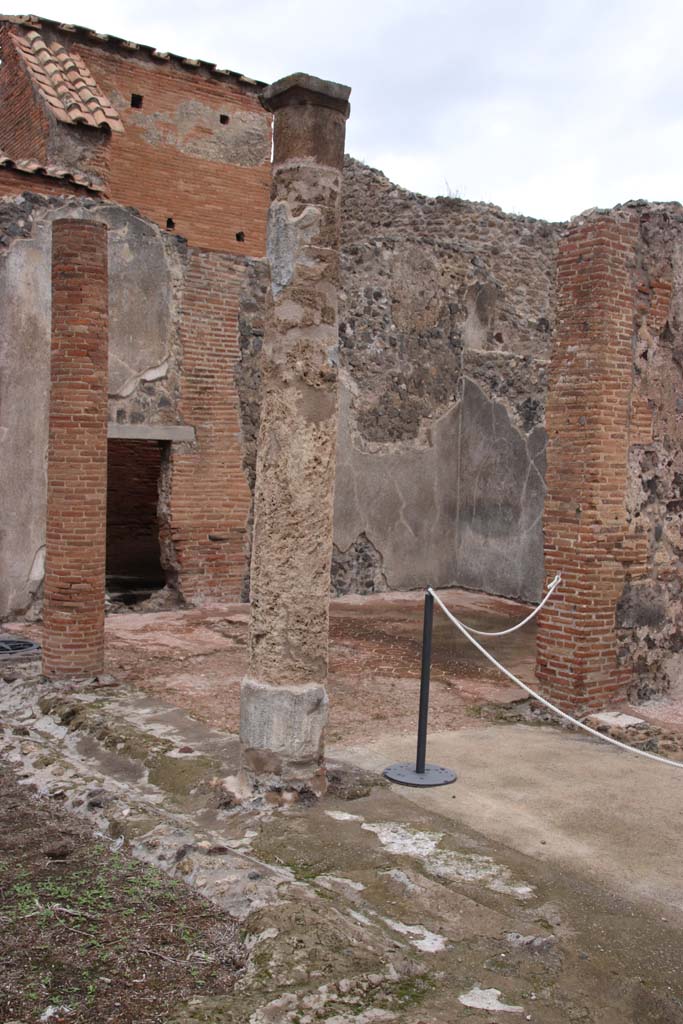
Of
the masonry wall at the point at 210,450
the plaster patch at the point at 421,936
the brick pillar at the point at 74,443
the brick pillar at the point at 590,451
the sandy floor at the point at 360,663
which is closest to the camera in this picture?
the plaster patch at the point at 421,936

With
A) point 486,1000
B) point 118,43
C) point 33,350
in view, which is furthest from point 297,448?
point 118,43

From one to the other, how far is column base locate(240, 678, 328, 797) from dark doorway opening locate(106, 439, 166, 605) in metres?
5.92

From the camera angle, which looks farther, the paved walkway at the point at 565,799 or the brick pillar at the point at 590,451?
the brick pillar at the point at 590,451

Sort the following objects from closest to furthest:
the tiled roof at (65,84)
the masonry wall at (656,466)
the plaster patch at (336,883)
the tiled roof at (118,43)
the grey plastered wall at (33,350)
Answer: the plaster patch at (336,883) → the masonry wall at (656,466) → the grey plastered wall at (33,350) → the tiled roof at (65,84) → the tiled roof at (118,43)

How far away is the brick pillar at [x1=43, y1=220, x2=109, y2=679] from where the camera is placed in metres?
7.14

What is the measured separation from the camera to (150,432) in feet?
34.5

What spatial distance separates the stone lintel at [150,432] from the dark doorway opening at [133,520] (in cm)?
Result: 30

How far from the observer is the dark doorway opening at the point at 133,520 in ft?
36.1

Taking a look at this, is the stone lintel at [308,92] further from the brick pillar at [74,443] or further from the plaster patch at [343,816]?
the plaster patch at [343,816]

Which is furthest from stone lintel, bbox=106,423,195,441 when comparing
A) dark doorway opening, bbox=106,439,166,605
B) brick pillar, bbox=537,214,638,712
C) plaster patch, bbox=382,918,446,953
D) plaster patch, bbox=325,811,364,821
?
plaster patch, bbox=382,918,446,953

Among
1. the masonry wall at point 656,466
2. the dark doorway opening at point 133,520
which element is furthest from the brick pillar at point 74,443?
the masonry wall at point 656,466

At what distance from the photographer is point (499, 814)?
491 cm

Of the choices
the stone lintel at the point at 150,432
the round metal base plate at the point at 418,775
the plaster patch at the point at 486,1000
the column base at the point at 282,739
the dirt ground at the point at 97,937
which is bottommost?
the dirt ground at the point at 97,937

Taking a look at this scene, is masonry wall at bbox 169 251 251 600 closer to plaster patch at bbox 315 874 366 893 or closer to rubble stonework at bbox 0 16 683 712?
rubble stonework at bbox 0 16 683 712
